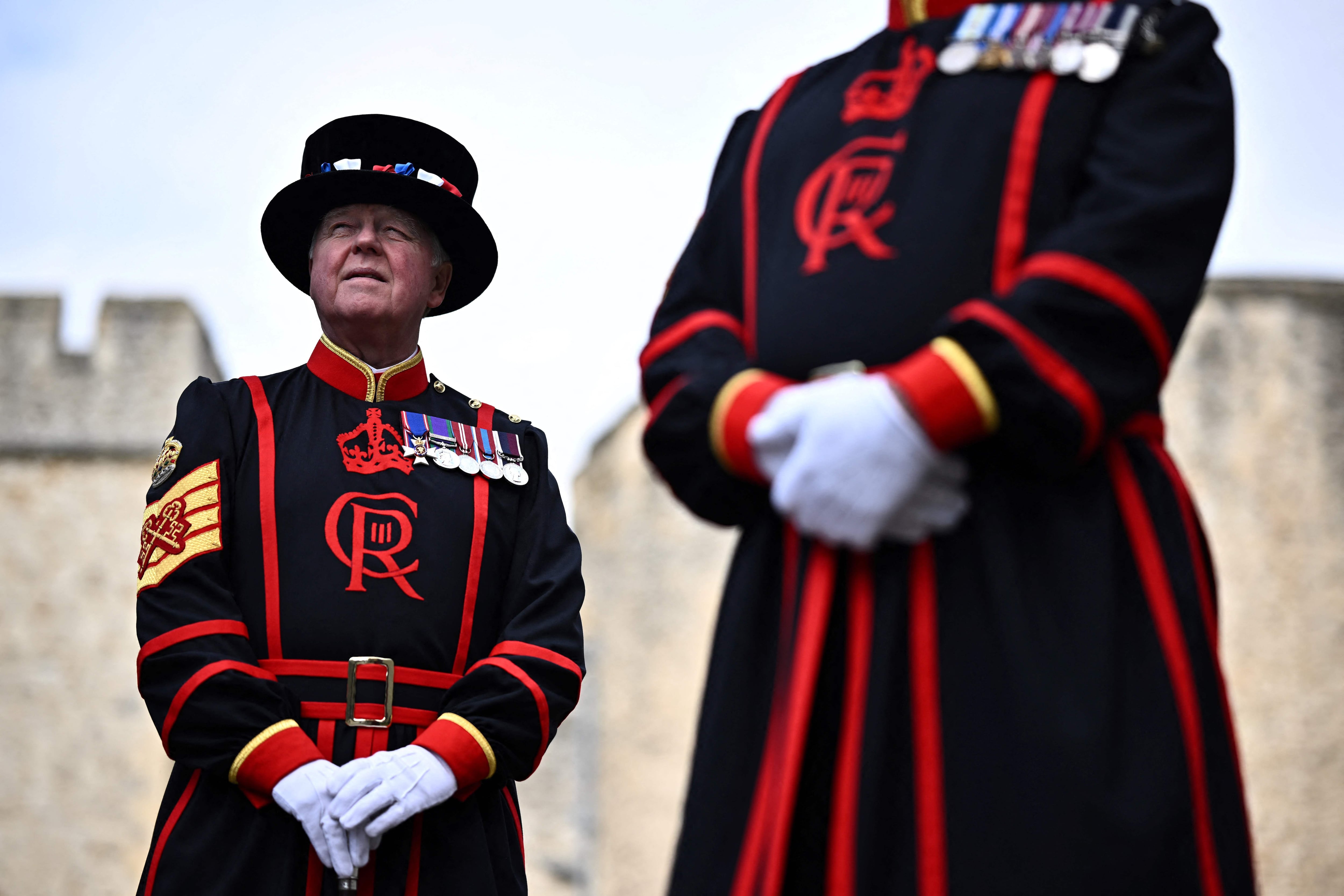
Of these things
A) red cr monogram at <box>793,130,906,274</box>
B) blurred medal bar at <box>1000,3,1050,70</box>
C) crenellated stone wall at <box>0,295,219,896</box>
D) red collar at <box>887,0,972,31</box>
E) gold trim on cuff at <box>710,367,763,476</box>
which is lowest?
crenellated stone wall at <box>0,295,219,896</box>

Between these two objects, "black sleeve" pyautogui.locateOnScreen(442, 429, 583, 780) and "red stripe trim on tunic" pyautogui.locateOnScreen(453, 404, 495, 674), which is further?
"red stripe trim on tunic" pyautogui.locateOnScreen(453, 404, 495, 674)

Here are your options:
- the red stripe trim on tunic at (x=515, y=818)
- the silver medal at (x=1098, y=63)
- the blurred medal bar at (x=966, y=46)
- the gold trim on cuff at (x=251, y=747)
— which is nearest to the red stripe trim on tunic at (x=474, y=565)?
the red stripe trim on tunic at (x=515, y=818)

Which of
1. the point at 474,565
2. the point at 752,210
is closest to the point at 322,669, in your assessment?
the point at 474,565

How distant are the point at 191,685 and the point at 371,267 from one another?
2.80ft

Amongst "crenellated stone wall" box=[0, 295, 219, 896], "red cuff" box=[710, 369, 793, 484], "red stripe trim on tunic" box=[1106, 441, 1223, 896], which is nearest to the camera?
"red stripe trim on tunic" box=[1106, 441, 1223, 896]

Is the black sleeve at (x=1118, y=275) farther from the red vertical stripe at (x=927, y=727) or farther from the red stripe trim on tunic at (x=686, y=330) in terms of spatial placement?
the red stripe trim on tunic at (x=686, y=330)

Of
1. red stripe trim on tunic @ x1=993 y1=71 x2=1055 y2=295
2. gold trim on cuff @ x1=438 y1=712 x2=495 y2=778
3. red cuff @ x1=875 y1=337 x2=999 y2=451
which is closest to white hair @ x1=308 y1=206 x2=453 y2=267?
gold trim on cuff @ x1=438 y1=712 x2=495 y2=778

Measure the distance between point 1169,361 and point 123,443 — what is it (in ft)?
30.5

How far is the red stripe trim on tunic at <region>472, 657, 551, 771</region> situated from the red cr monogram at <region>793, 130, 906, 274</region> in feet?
3.61

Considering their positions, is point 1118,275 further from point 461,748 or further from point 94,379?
point 94,379

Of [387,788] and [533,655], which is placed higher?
[533,655]

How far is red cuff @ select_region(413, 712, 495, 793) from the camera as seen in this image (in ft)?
7.64

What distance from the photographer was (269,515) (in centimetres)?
248

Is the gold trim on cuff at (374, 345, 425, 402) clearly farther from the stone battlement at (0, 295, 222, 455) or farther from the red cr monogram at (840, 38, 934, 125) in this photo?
the stone battlement at (0, 295, 222, 455)
